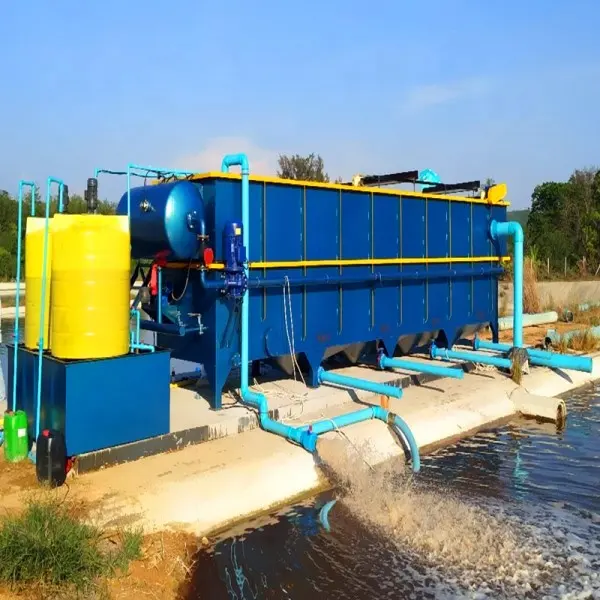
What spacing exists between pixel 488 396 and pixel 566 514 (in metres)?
3.80

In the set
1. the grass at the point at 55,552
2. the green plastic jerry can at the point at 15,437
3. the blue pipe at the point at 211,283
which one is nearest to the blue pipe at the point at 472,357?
the blue pipe at the point at 211,283

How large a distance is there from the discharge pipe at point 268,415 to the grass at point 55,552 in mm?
2656

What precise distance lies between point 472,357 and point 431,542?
5839 mm

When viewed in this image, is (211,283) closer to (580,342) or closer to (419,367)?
(419,367)

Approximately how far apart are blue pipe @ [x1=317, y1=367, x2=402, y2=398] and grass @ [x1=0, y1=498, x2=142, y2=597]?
4167 millimetres

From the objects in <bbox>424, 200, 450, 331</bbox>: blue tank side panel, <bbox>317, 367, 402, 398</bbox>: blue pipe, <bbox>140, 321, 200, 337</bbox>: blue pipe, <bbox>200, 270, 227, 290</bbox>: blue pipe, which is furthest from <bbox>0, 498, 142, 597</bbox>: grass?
<bbox>424, 200, 450, 331</bbox>: blue tank side panel

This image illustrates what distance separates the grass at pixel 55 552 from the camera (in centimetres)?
433

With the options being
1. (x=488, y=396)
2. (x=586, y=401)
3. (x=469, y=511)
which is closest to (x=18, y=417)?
(x=469, y=511)

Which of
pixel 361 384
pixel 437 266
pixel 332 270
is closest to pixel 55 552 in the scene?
pixel 361 384

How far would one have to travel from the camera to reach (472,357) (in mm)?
11117

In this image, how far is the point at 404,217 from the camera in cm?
1064

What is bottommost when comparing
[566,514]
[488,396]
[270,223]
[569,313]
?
[566,514]

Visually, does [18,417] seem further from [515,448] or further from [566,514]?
[515,448]

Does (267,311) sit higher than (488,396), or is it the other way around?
(267,311)
